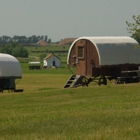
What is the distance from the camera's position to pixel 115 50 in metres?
37.4

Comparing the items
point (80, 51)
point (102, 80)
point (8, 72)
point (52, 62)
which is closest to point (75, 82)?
point (102, 80)

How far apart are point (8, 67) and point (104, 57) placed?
283 inches

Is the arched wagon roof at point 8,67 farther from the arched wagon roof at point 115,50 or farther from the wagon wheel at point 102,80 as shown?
the wagon wheel at point 102,80

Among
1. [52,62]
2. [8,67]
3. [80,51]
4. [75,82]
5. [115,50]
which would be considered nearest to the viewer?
[115,50]

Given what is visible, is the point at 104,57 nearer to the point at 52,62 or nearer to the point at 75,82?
the point at 75,82

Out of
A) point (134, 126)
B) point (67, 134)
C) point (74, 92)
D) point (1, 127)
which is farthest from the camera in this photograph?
point (74, 92)

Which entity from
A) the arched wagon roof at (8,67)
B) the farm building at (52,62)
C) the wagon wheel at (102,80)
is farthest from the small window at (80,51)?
the farm building at (52,62)

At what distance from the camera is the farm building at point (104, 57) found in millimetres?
36844

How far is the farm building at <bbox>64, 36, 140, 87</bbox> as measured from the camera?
121 feet

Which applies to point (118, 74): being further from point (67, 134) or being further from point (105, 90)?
point (67, 134)

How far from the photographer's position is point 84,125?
1318 cm

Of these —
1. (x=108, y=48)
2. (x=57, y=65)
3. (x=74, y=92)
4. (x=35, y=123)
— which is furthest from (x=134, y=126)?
(x=57, y=65)

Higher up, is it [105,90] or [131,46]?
[131,46]

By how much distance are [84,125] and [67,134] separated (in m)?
1.55
